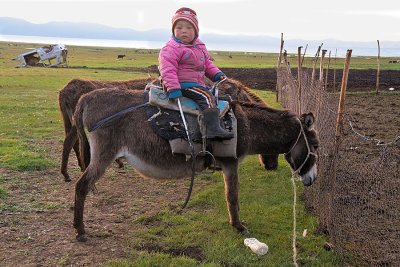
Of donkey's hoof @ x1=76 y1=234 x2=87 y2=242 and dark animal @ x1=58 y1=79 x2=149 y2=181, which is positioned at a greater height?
dark animal @ x1=58 y1=79 x2=149 y2=181

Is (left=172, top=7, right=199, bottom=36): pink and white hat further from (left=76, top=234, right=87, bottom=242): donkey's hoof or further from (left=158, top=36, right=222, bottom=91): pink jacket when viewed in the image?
(left=76, top=234, right=87, bottom=242): donkey's hoof

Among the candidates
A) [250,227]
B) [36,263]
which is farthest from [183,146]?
[36,263]

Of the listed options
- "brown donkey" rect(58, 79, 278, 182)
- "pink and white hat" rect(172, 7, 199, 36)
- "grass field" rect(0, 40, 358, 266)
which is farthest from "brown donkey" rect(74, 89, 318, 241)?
"brown donkey" rect(58, 79, 278, 182)

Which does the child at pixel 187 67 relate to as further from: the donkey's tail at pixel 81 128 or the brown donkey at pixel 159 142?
the donkey's tail at pixel 81 128

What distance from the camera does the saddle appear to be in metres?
5.47

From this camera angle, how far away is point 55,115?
54.7 ft

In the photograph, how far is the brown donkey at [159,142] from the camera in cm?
556

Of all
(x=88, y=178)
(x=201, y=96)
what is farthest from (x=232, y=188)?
(x=88, y=178)

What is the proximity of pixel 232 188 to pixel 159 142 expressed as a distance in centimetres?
133

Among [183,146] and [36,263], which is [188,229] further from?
[36,263]

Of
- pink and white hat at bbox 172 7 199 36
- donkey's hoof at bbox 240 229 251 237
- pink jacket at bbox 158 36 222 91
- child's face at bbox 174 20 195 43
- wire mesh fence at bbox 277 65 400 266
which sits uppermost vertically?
pink and white hat at bbox 172 7 199 36

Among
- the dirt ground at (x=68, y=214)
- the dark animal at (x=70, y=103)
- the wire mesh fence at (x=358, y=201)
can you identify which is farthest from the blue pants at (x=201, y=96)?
the dark animal at (x=70, y=103)

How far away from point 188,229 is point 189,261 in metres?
1.00

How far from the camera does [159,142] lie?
554cm
